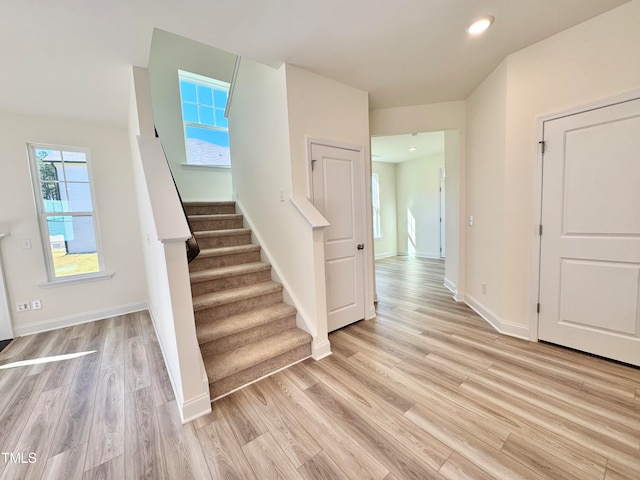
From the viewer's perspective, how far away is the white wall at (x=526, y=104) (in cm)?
186

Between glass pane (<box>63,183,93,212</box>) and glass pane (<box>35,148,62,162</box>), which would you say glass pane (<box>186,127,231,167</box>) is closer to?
glass pane (<box>63,183,93,212</box>)

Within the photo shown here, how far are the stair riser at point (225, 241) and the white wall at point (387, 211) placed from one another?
472 centimetres

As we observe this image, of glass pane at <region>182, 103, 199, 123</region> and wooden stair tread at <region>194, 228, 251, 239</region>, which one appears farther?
glass pane at <region>182, 103, 199, 123</region>

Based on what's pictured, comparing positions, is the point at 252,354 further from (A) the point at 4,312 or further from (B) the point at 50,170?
(B) the point at 50,170

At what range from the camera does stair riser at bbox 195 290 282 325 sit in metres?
2.26

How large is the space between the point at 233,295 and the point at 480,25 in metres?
2.95

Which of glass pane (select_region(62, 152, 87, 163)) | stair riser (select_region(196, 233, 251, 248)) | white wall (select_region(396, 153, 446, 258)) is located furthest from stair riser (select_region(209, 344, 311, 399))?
white wall (select_region(396, 153, 446, 258))

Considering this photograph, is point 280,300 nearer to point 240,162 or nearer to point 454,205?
point 240,162

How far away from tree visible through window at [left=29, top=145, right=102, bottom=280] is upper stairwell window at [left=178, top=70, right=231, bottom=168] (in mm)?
1443

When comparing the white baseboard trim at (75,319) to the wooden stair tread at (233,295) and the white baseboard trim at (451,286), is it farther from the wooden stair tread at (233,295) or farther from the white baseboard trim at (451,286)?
the white baseboard trim at (451,286)

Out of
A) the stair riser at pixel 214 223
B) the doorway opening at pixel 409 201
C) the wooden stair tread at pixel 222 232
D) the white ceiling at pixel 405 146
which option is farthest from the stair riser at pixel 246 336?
the doorway opening at pixel 409 201

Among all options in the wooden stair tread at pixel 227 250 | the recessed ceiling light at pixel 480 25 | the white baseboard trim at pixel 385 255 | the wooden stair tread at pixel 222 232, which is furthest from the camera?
the white baseboard trim at pixel 385 255

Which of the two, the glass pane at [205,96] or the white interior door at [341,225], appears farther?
the glass pane at [205,96]

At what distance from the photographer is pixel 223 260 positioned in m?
2.81
